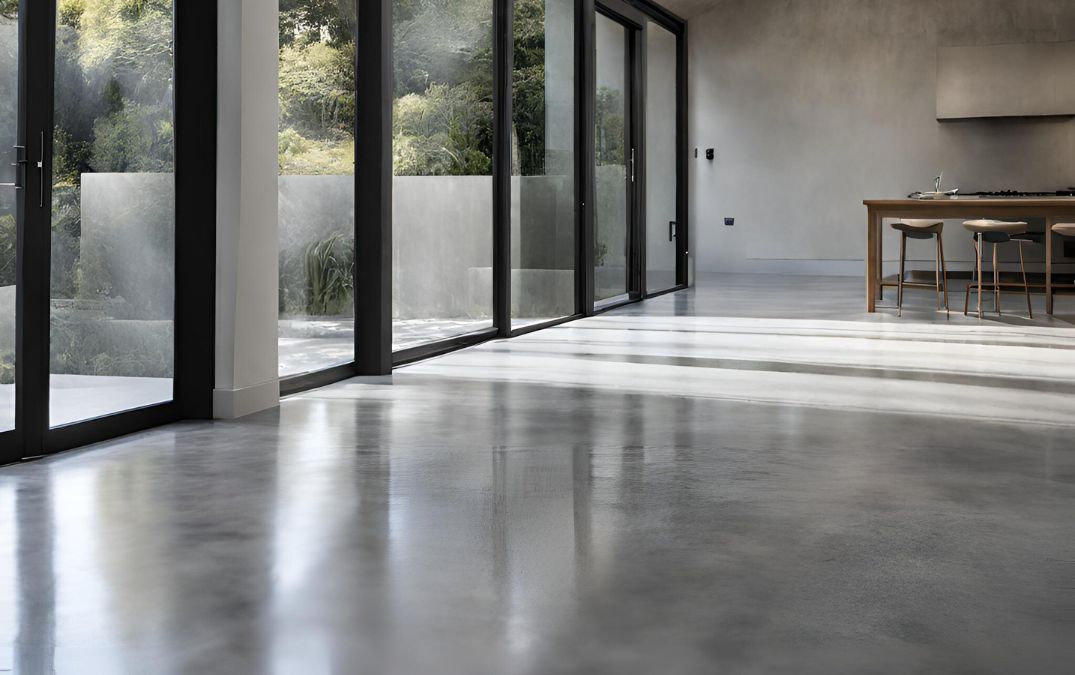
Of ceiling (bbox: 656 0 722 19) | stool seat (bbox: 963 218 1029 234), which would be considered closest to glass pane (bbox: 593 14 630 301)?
ceiling (bbox: 656 0 722 19)

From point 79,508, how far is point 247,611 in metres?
1.12

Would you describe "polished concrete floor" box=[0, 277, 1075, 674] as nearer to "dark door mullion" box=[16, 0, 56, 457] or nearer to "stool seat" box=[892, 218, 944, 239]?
"dark door mullion" box=[16, 0, 56, 457]

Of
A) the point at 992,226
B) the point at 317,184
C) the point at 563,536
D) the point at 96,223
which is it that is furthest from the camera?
the point at 992,226

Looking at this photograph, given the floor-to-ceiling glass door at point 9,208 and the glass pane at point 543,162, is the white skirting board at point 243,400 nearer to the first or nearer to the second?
the floor-to-ceiling glass door at point 9,208

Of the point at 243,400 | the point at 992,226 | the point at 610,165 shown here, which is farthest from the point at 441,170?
the point at 992,226

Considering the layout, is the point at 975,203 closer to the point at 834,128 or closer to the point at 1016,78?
the point at 1016,78

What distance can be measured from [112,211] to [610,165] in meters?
6.58

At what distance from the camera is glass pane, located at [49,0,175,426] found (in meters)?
4.14

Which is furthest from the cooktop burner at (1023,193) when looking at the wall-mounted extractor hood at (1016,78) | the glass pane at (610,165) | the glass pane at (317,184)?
the glass pane at (317,184)

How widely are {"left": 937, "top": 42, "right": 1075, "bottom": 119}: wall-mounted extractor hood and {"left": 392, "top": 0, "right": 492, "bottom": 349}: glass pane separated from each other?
334 inches

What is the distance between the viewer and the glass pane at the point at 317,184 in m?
5.49

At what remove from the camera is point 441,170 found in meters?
6.98

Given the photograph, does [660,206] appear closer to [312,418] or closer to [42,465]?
[312,418]

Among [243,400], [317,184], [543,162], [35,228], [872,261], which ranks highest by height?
[543,162]
